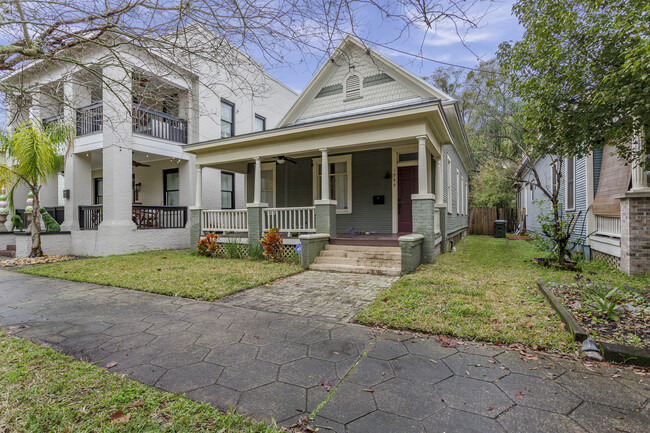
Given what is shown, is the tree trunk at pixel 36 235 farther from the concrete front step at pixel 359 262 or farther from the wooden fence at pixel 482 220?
the wooden fence at pixel 482 220

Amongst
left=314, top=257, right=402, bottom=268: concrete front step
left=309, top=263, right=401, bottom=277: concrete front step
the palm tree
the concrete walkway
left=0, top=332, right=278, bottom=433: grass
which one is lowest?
the concrete walkway

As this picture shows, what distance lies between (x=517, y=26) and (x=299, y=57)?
13.2 feet

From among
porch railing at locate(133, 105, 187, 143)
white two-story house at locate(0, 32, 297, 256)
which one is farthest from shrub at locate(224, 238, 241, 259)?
porch railing at locate(133, 105, 187, 143)

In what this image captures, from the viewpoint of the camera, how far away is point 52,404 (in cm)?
204

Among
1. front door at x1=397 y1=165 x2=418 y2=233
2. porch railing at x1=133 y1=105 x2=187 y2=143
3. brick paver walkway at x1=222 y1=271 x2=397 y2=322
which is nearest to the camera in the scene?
brick paver walkway at x1=222 y1=271 x2=397 y2=322

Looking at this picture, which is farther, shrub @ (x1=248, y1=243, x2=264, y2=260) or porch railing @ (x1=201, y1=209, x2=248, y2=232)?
porch railing @ (x1=201, y1=209, x2=248, y2=232)

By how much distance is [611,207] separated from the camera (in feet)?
21.6

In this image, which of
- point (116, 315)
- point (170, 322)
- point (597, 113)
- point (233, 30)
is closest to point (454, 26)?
point (233, 30)

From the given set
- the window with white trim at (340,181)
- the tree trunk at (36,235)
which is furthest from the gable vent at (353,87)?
the tree trunk at (36,235)

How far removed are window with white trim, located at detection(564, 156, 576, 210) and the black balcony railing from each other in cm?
1278

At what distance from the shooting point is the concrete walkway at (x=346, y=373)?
191cm

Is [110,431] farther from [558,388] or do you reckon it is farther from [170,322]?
[558,388]

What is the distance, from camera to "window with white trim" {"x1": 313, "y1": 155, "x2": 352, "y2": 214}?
398 inches

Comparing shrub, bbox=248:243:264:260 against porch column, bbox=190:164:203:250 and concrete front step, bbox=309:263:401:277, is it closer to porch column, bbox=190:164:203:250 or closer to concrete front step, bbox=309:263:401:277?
concrete front step, bbox=309:263:401:277
